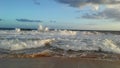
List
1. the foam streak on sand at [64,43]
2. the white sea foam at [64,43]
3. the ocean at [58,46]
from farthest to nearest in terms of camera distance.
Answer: the white sea foam at [64,43]
the foam streak on sand at [64,43]
the ocean at [58,46]

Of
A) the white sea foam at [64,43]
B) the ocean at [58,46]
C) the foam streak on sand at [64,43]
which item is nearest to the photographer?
the ocean at [58,46]

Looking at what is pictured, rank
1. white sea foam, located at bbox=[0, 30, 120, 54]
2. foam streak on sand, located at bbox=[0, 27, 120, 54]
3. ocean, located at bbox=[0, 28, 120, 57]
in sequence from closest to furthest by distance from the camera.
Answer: ocean, located at bbox=[0, 28, 120, 57], foam streak on sand, located at bbox=[0, 27, 120, 54], white sea foam, located at bbox=[0, 30, 120, 54]

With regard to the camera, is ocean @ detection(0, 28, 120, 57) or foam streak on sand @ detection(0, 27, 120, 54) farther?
foam streak on sand @ detection(0, 27, 120, 54)

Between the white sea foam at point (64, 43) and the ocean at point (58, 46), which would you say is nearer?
the ocean at point (58, 46)

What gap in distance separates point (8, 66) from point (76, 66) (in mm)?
2431

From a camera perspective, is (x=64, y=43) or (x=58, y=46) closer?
(x=58, y=46)

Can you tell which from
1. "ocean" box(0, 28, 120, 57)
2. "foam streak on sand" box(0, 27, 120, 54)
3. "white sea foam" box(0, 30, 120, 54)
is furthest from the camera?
"white sea foam" box(0, 30, 120, 54)

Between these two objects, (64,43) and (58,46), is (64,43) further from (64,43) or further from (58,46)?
(58,46)

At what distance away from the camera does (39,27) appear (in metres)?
51.7

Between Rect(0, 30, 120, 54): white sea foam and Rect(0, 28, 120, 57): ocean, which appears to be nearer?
Rect(0, 28, 120, 57): ocean

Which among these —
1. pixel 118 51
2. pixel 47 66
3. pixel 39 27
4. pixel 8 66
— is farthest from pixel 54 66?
pixel 39 27

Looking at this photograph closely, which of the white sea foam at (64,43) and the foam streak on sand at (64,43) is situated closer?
the foam streak on sand at (64,43)

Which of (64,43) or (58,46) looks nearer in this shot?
(58,46)

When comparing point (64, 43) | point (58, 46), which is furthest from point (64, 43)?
point (58, 46)
